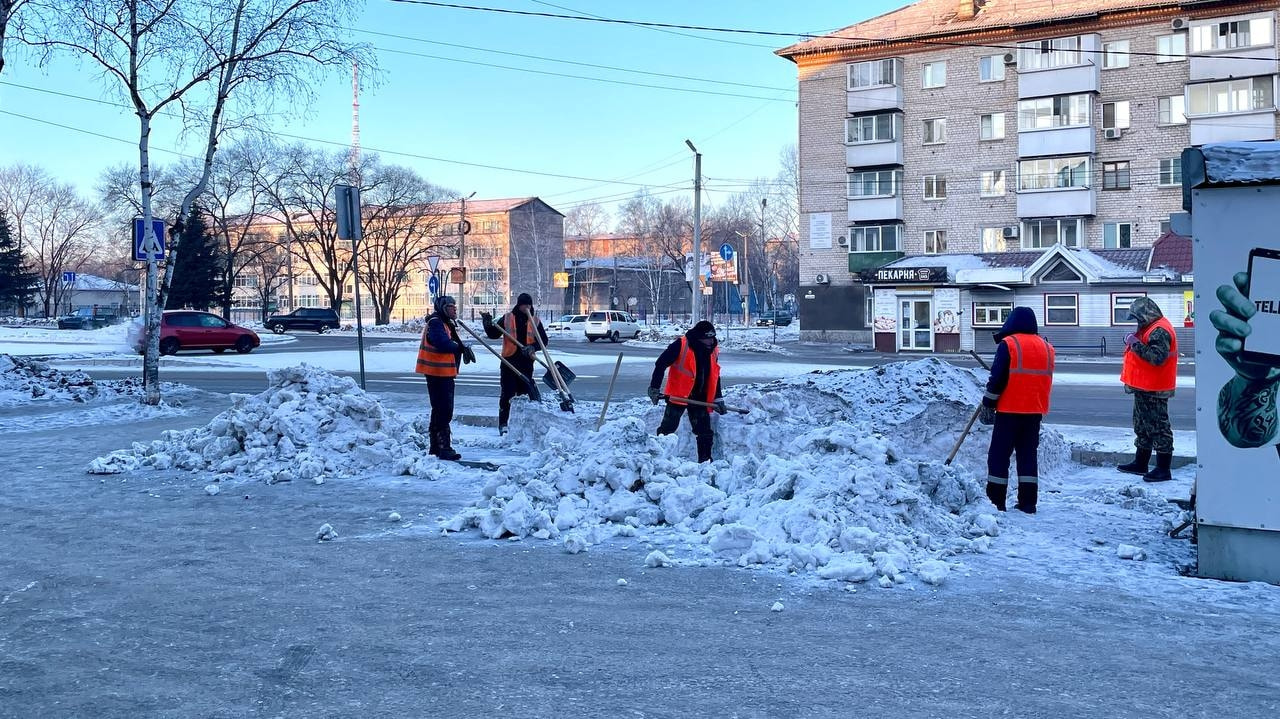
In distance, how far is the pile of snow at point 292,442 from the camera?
1005 cm

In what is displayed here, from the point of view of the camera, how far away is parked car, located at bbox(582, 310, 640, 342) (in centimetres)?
5081

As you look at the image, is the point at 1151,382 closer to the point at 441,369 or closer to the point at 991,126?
the point at 441,369

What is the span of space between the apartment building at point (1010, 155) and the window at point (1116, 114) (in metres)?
0.05

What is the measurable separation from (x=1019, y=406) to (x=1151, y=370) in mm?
2470

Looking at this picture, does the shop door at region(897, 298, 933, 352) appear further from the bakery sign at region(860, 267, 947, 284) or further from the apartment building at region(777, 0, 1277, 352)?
the bakery sign at region(860, 267, 947, 284)

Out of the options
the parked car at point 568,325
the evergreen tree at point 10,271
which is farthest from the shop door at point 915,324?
the evergreen tree at point 10,271

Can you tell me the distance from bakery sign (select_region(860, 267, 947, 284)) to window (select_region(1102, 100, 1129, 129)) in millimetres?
9796

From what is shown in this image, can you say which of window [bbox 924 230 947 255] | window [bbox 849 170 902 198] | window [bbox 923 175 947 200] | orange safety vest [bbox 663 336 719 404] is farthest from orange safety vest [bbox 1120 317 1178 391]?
window [bbox 849 170 902 198]

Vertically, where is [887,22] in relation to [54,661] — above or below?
above

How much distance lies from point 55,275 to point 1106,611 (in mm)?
92794

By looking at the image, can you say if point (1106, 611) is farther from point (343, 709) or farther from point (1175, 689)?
point (343, 709)

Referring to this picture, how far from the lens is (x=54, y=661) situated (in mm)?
4664

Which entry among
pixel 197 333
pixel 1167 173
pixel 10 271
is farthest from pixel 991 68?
pixel 10 271

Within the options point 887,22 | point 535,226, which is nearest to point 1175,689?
point 887,22
